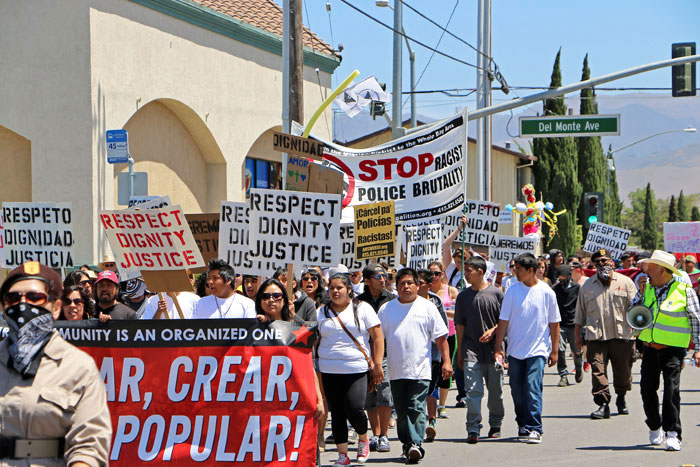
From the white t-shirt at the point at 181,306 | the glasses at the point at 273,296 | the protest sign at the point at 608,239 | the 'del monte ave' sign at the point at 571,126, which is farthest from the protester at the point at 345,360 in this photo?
the 'del monte ave' sign at the point at 571,126

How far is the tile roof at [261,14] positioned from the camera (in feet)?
80.4

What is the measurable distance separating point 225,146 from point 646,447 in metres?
15.5

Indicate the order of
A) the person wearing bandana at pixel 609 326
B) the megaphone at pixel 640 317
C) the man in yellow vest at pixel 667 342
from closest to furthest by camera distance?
the man in yellow vest at pixel 667 342, the megaphone at pixel 640 317, the person wearing bandana at pixel 609 326

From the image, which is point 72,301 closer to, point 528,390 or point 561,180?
point 528,390

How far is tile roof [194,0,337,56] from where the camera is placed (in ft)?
80.4

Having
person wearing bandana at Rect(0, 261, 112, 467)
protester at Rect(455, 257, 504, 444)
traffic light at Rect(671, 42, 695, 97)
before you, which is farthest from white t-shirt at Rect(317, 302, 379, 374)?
traffic light at Rect(671, 42, 695, 97)

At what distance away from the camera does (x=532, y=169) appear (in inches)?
2398

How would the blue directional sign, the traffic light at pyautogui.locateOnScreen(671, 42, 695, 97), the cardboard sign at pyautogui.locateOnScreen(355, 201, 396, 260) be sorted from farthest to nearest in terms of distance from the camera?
the traffic light at pyautogui.locateOnScreen(671, 42, 695, 97) → the blue directional sign → the cardboard sign at pyautogui.locateOnScreen(355, 201, 396, 260)

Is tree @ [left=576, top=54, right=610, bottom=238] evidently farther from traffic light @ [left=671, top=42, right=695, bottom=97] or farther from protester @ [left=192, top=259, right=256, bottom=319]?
protester @ [left=192, top=259, right=256, bottom=319]

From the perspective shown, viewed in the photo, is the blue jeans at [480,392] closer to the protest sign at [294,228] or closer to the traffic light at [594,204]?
the protest sign at [294,228]

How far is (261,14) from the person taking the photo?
1028 inches

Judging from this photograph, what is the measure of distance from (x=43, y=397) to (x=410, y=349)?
5.99 metres

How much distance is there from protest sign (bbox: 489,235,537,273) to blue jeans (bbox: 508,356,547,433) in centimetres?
863

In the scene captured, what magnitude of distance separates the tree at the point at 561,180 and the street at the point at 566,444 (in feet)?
149
